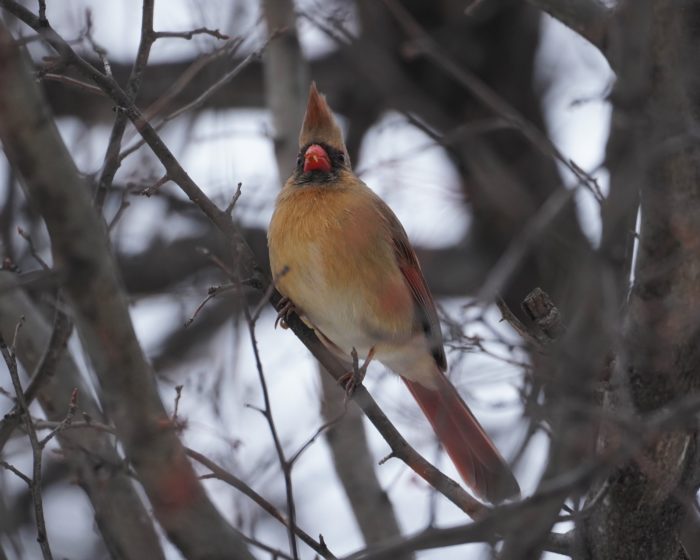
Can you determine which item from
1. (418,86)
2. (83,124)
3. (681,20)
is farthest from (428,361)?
(418,86)

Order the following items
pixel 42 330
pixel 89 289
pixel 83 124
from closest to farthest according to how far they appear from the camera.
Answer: pixel 89 289 < pixel 42 330 < pixel 83 124

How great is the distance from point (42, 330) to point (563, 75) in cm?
493

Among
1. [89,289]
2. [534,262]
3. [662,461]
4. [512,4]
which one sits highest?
[512,4]

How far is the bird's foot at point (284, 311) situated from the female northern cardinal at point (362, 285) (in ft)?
0.22

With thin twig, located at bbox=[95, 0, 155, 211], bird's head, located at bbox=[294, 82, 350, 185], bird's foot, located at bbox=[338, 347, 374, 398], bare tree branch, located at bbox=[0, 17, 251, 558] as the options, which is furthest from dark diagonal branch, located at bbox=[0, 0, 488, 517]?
bird's head, located at bbox=[294, 82, 350, 185]

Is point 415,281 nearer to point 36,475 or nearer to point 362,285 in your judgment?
point 362,285

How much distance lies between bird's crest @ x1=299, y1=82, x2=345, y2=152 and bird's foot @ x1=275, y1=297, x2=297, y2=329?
97 cm

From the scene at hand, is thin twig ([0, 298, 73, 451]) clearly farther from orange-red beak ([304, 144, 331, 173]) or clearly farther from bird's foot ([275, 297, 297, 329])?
orange-red beak ([304, 144, 331, 173])

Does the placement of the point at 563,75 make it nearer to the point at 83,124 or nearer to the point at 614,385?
the point at 83,124

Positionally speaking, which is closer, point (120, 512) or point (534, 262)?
A: point (120, 512)

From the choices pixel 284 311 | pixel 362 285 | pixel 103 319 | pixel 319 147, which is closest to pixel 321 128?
pixel 319 147

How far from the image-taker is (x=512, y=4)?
769 cm

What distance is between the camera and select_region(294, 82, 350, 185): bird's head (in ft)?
14.6

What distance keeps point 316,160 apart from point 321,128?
0.28m
